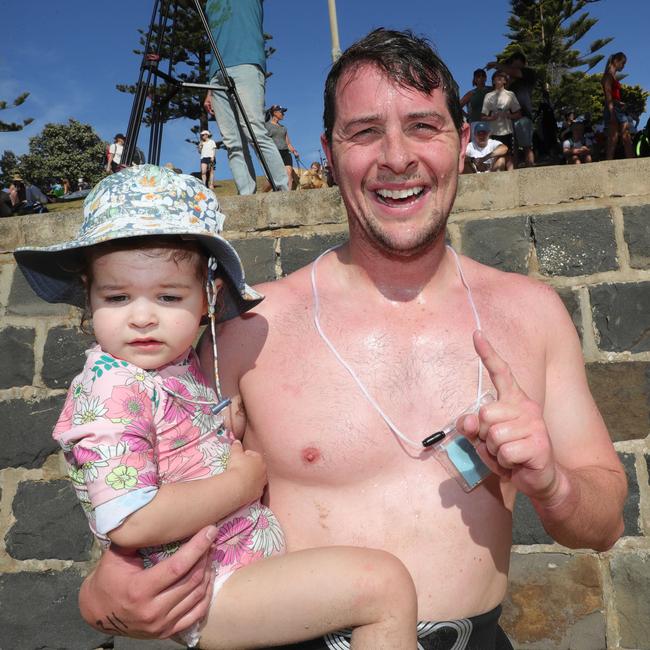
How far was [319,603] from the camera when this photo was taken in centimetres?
140

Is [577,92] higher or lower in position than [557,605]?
higher

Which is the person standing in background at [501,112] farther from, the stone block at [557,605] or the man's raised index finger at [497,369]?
the man's raised index finger at [497,369]

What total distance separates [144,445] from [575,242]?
2284 mm

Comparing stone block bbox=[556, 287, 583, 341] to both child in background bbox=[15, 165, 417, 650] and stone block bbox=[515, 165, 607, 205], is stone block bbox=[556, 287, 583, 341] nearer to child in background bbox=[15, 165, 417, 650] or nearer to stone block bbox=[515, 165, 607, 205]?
stone block bbox=[515, 165, 607, 205]

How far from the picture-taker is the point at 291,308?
6.46 feet

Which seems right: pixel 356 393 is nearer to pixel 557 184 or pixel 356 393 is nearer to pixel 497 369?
pixel 497 369

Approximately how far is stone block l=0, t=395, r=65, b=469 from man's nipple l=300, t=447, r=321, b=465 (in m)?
1.83

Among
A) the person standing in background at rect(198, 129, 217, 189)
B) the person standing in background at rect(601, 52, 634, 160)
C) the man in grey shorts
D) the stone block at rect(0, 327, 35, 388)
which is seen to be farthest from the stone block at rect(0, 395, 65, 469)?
the person standing in background at rect(198, 129, 217, 189)

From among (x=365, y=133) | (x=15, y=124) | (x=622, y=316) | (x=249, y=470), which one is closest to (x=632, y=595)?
(x=622, y=316)

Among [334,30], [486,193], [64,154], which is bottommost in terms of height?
[486,193]

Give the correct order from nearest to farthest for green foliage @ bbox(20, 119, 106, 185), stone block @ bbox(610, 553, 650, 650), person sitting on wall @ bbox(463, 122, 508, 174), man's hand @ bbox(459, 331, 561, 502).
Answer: man's hand @ bbox(459, 331, 561, 502), stone block @ bbox(610, 553, 650, 650), person sitting on wall @ bbox(463, 122, 508, 174), green foliage @ bbox(20, 119, 106, 185)

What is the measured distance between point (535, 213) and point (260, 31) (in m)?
2.76

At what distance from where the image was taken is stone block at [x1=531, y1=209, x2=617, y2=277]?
287cm

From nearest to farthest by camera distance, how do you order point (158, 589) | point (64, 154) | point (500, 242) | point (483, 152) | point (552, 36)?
point (158, 589) → point (500, 242) → point (483, 152) → point (552, 36) → point (64, 154)
